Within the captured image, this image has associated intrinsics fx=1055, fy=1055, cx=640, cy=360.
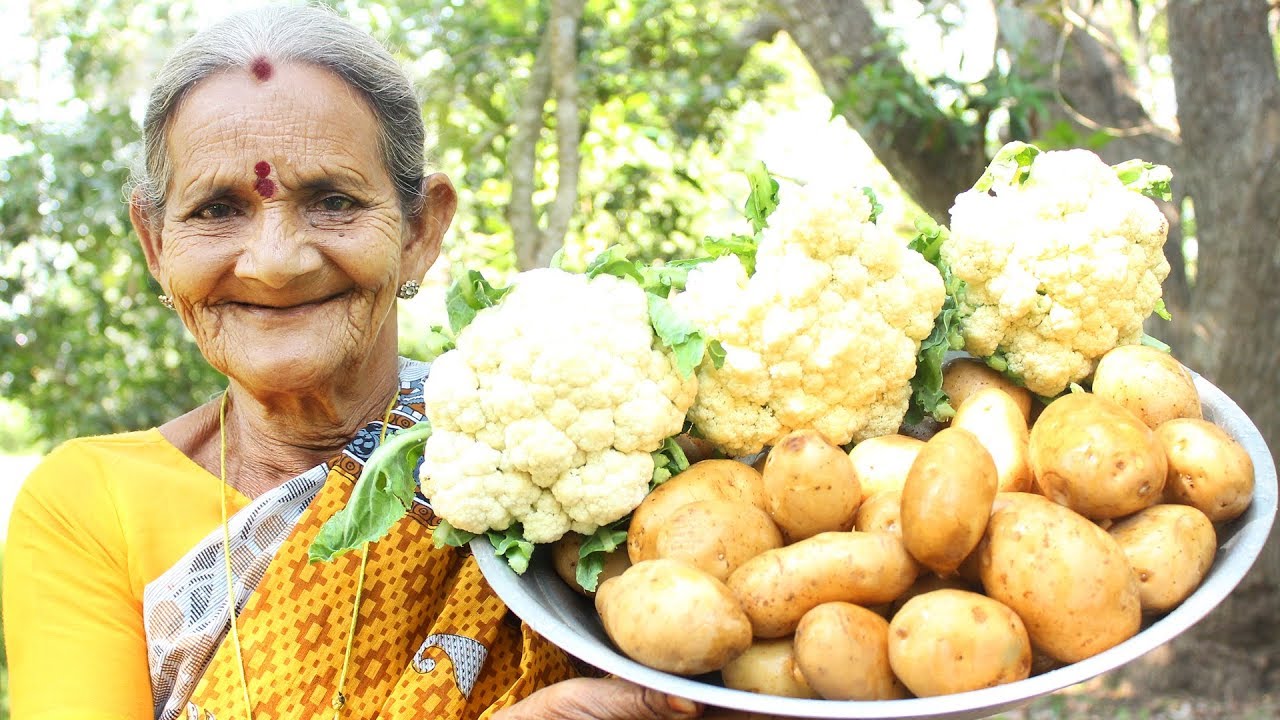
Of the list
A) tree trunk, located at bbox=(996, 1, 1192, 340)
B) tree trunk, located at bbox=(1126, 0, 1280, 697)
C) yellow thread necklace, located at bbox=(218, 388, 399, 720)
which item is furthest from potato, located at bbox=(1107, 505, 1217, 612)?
tree trunk, located at bbox=(996, 1, 1192, 340)

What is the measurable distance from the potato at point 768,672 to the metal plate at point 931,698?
5 centimetres

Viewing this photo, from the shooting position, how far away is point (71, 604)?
1.72 meters

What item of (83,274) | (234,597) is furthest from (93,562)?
(83,274)

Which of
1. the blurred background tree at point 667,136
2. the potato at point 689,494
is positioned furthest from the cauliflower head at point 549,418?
the blurred background tree at point 667,136

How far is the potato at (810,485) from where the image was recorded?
1376 mm

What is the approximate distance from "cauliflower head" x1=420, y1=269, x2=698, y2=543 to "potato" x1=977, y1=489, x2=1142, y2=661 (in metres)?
0.48

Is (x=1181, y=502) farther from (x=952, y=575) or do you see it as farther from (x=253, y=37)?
(x=253, y=37)

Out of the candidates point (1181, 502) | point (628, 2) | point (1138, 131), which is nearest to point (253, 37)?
point (1181, 502)

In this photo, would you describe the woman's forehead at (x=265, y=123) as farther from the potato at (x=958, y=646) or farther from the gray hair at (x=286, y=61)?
the potato at (x=958, y=646)

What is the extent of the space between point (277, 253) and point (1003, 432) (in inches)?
44.6

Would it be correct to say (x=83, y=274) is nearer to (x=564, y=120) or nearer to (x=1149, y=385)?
(x=564, y=120)

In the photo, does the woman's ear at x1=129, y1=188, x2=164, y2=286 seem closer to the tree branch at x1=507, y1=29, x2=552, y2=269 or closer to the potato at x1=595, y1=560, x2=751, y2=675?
the potato at x1=595, y1=560, x2=751, y2=675

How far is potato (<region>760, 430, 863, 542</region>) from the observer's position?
138 centimetres

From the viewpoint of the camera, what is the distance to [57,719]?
5.32ft
